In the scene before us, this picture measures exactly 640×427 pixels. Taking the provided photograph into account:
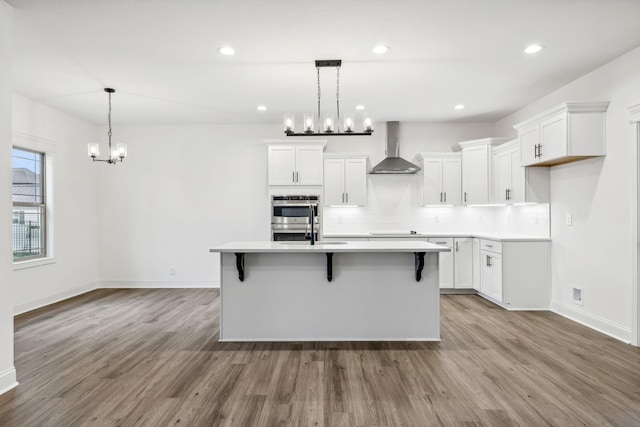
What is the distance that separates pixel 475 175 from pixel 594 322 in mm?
2527

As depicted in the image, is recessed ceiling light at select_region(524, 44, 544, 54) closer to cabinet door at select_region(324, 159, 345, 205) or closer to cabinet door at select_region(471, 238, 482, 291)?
cabinet door at select_region(471, 238, 482, 291)

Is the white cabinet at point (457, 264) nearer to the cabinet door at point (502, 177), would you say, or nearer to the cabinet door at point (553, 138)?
the cabinet door at point (502, 177)

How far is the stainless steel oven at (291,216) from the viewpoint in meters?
5.64

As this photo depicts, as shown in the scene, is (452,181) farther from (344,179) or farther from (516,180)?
(344,179)

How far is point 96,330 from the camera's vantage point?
153 inches

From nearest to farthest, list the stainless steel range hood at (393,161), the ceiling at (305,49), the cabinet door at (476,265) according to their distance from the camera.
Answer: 1. the ceiling at (305,49)
2. the cabinet door at (476,265)
3. the stainless steel range hood at (393,161)

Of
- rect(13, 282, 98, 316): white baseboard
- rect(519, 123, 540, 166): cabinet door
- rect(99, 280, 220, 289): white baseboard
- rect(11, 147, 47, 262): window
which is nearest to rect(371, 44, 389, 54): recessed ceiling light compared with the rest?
rect(519, 123, 540, 166): cabinet door

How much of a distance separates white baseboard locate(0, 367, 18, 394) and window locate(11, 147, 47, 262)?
9.24 ft

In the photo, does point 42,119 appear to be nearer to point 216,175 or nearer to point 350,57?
point 216,175

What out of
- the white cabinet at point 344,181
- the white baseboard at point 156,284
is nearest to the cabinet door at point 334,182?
the white cabinet at point 344,181

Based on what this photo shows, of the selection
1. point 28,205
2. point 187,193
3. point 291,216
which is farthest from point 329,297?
point 28,205

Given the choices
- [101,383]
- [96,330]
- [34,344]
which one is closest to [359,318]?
[101,383]

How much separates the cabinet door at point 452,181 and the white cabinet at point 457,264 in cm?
70

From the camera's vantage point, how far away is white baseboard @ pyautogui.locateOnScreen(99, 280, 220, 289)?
241 inches
